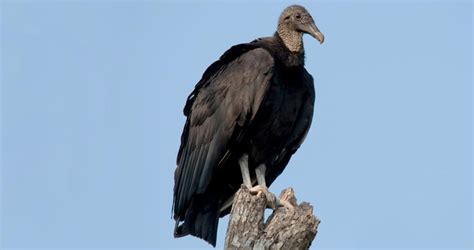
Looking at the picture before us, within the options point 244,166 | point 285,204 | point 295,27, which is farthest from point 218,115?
point 295,27

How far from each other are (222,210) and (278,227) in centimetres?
137

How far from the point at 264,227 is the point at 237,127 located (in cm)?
122

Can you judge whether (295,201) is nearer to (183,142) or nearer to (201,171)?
(201,171)

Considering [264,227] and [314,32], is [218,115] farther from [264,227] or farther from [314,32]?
[264,227]

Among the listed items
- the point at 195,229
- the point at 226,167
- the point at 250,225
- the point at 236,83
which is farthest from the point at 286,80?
the point at 250,225

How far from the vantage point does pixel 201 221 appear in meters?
6.04

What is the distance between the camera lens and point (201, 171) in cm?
596

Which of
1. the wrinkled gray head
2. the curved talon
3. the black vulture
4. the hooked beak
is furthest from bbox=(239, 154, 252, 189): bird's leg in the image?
the hooked beak

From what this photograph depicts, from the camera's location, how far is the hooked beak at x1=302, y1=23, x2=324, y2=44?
6465mm

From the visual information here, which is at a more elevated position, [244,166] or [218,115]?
[218,115]

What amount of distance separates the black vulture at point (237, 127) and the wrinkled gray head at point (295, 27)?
0.06 metres

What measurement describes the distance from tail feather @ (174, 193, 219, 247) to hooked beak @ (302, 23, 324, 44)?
1433mm

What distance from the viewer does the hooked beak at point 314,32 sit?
255 inches

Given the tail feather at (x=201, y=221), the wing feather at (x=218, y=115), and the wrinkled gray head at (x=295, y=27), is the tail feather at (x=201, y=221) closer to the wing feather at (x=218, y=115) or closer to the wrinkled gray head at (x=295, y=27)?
the wing feather at (x=218, y=115)
